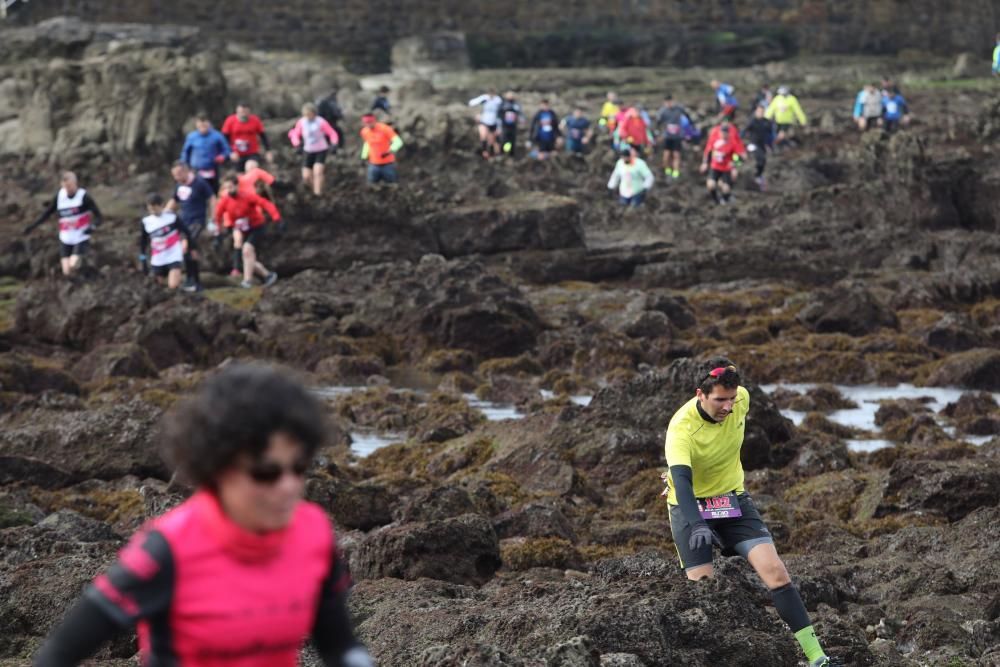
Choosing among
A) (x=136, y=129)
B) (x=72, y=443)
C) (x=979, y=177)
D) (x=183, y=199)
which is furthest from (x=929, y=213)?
(x=72, y=443)

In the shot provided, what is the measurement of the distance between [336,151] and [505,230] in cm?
565

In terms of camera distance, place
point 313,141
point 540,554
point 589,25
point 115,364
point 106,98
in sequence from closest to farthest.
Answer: point 540,554, point 115,364, point 313,141, point 106,98, point 589,25

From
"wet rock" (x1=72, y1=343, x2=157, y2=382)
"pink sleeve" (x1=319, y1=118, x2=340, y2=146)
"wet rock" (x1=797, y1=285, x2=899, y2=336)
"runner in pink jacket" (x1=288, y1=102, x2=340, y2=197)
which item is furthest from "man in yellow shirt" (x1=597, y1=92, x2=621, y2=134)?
"wet rock" (x1=72, y1=343, x2=157, y2=382)

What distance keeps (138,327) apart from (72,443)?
750 cm

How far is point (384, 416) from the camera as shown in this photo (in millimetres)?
19422

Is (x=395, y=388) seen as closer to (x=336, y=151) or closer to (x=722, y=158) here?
(x=336, y=151)

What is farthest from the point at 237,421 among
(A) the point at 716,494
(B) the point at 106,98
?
(B) the point at 106,98

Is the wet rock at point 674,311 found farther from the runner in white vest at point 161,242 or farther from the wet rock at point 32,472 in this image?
the wet rock at point 32,472

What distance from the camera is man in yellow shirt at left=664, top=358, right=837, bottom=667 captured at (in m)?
7.80

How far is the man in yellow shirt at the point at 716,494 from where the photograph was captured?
307 inches

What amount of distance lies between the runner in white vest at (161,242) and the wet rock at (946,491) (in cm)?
1259

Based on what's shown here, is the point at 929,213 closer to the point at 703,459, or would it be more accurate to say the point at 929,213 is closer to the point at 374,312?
the point at 374,312

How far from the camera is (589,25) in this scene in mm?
56344

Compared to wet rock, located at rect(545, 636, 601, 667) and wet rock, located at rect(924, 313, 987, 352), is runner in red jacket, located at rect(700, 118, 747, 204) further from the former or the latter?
wet rock, located at rect(545, 636, 601, 667)
